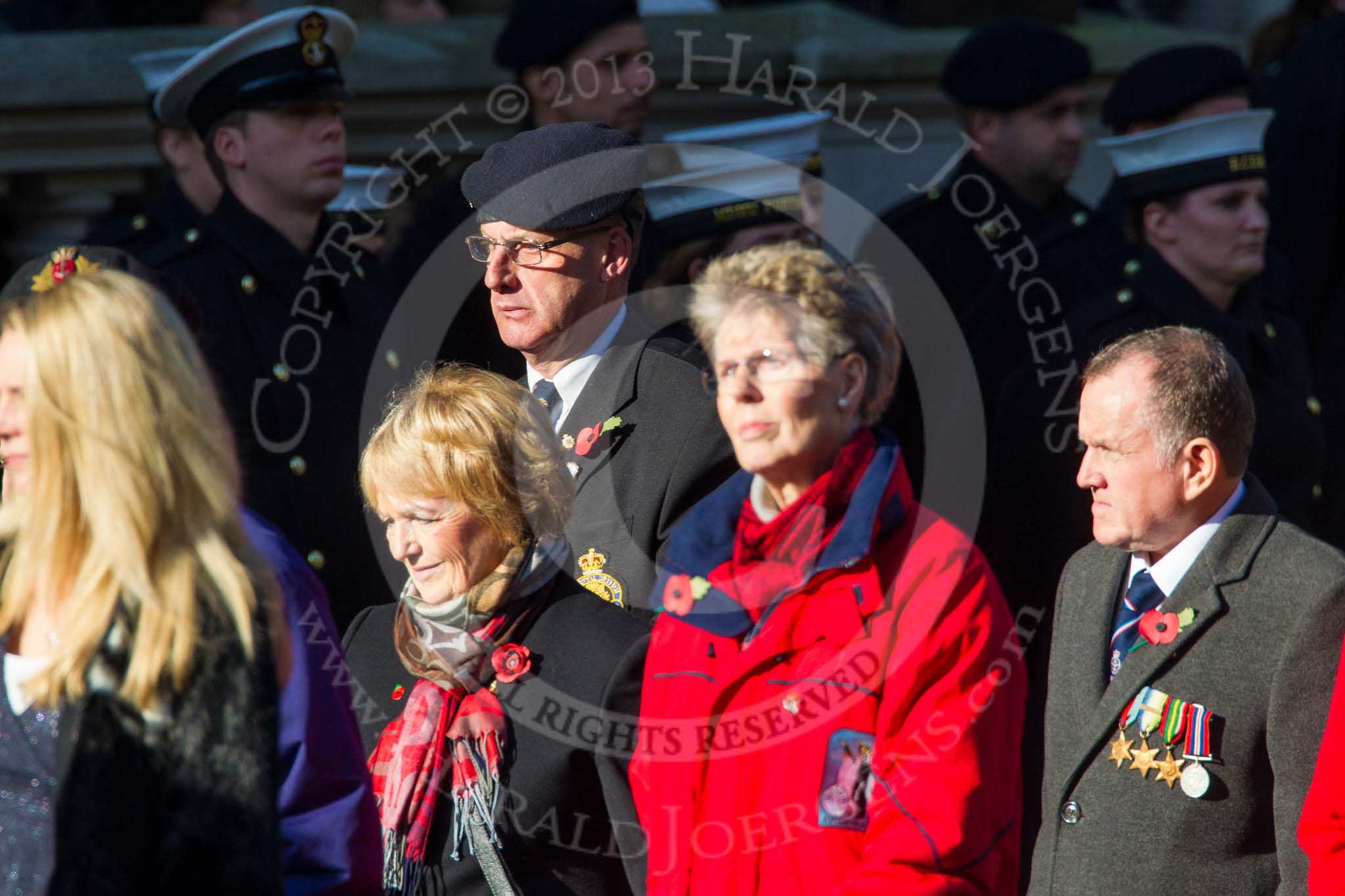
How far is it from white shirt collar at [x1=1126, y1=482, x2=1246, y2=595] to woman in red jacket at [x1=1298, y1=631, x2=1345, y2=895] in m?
0.40

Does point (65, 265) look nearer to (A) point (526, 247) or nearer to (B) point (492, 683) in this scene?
(A) point (526, 247)

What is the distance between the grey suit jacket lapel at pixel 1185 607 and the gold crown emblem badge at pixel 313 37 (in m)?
2.57

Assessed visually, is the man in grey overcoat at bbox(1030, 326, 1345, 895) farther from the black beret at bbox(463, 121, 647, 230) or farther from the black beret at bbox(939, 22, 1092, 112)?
the black beret at bbox(939, 22, 1092, 112)

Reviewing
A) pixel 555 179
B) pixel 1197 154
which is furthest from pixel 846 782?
pixel 1197 154

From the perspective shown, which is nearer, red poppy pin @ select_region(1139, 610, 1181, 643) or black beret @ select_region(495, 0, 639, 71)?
red poppy pin @ select_region(1139, 610, 1181, 643)

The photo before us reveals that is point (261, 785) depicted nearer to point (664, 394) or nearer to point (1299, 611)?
point (664, 394)

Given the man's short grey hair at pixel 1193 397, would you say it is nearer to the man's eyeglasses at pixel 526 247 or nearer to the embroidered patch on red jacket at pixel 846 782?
the embroidered patch on red jacket at pixel 846 782

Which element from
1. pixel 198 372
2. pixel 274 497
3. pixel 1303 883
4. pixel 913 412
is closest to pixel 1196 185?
pixel 913 412

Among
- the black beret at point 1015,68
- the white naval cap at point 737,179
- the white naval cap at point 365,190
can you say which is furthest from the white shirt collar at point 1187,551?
the white naval cap at point 365,190

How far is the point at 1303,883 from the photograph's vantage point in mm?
2631

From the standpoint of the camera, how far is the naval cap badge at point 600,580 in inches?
122

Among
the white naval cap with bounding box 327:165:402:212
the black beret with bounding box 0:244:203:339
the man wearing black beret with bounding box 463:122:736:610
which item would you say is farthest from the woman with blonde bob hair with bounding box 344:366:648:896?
the white naval cap with bounding box 327:165:402:212

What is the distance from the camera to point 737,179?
4426 millimetres

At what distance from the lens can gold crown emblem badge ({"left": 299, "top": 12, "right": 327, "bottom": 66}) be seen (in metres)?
4.38
